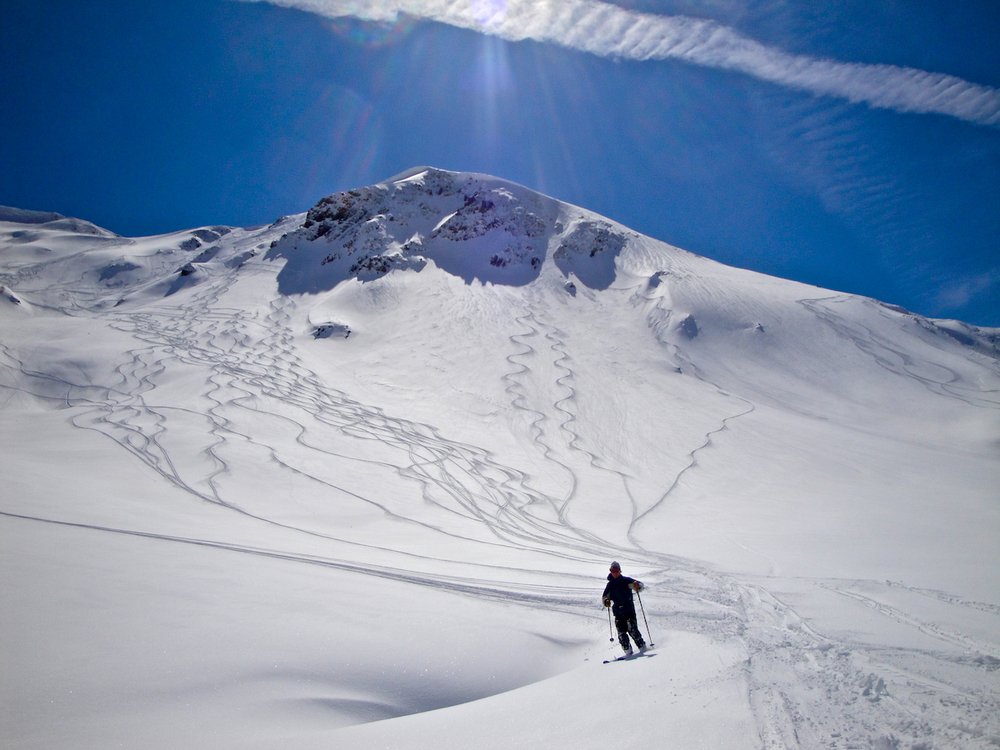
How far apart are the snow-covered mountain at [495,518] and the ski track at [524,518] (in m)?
0.07

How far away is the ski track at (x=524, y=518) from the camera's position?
5.29 meters

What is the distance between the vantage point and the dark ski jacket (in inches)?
286

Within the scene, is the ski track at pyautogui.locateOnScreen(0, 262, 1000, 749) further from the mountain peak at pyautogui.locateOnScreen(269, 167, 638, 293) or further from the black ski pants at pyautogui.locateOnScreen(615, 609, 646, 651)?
the mountain peak at pyautogui.locateOnScreen(269, 167, 638, 293)

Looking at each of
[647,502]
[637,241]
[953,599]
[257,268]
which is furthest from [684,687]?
[257,268]

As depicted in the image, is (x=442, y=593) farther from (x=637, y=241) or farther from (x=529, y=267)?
(x=637, y=241)

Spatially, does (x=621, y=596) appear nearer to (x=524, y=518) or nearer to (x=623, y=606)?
(x=623, y=606)

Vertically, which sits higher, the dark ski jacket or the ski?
the dark ski jacket

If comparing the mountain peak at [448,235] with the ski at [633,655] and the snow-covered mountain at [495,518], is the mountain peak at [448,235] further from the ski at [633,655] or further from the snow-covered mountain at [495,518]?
the ski at [633,655]

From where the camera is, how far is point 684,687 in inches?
224

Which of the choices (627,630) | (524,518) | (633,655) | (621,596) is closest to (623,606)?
(621,596)

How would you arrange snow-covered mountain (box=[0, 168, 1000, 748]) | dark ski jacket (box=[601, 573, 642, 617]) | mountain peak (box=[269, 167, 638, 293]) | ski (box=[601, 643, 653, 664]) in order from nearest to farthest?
snow-covered mountain (box=[0, 168, 1000, 748]), ski (box=[601, 643, 653, 664]), dark ski jacket (box=[601, 573, 642, 617]), mountain peak (box=[269, 167, 638, 293])

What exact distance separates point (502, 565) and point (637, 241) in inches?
1934

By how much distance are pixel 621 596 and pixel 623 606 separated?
13cm

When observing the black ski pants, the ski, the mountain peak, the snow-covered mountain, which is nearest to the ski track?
the snow-covered mountain
